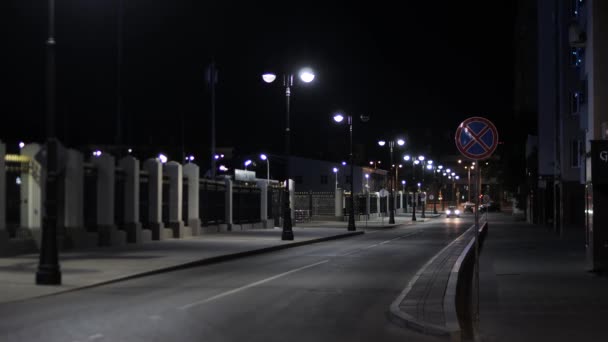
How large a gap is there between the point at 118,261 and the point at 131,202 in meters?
8.91

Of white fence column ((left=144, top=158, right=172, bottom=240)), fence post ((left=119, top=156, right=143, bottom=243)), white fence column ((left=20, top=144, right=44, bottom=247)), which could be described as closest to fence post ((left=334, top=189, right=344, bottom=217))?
white fence column ((left=144, top=158, right=172, bottom=240))

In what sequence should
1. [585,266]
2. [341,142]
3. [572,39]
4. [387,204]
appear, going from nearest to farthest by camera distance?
[585,266] < [572,39] < [387,204] < [341,142]

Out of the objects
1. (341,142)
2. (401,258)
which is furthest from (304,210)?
(341,142)

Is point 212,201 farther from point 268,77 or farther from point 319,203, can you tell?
point 319,203

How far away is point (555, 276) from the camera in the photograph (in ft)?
61.0

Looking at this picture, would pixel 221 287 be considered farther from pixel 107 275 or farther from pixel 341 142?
pixel 341 142

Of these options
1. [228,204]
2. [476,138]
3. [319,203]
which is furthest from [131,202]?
[319,203]

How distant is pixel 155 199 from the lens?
33.3 metres

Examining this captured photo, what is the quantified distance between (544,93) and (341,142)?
82.6 meters

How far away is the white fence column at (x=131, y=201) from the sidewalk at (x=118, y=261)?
67 cm

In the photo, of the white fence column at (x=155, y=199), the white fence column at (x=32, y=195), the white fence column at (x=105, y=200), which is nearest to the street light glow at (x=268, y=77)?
the white fence column at (x=155, y=199)

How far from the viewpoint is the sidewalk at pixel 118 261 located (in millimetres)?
16203

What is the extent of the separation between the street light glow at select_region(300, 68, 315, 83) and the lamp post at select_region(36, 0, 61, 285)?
16.0 metres

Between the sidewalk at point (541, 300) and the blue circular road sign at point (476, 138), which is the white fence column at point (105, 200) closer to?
the sidewalk at point (541, 300)
